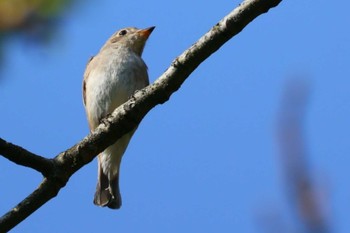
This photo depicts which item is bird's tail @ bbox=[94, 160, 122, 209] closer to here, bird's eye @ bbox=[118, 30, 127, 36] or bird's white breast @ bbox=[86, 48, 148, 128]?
bird's white breast @ bbox=[86, 48, 148, 128]

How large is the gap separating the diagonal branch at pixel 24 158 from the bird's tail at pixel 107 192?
8.91ft

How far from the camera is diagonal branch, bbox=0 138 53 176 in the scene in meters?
3.94

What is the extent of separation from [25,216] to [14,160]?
0.31 metres

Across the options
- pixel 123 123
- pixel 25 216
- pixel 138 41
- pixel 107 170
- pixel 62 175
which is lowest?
pixel 25 216

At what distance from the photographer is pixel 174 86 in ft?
13.6

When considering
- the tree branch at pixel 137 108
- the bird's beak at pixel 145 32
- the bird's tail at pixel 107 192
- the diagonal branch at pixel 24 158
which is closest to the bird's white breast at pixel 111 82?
the bird's tail at pixel 107 192

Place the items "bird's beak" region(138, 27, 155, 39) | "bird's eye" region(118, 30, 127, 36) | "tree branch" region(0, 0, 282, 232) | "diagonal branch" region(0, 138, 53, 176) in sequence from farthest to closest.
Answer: "bird's eye" region(118, 30, 127, 36) → "bird's beak" region(138, 27, 155, 39) → "diagonal branch" region(0, 138, 53, 176) → "tree branch" region(0, 0, 282, 232)

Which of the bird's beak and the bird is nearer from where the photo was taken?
the bird

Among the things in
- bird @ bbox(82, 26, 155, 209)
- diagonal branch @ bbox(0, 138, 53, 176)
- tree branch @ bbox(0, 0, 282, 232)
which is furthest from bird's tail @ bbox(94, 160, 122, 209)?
diagonal branch @ bbox(0, 138, 53, 176)

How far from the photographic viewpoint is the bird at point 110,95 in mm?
7016

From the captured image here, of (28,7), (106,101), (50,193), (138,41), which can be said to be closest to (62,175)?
(50,193)

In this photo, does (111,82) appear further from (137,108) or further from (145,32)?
(137,108)

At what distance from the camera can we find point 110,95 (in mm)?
7012

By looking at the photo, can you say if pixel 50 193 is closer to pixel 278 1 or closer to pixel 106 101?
pixel 278 1
